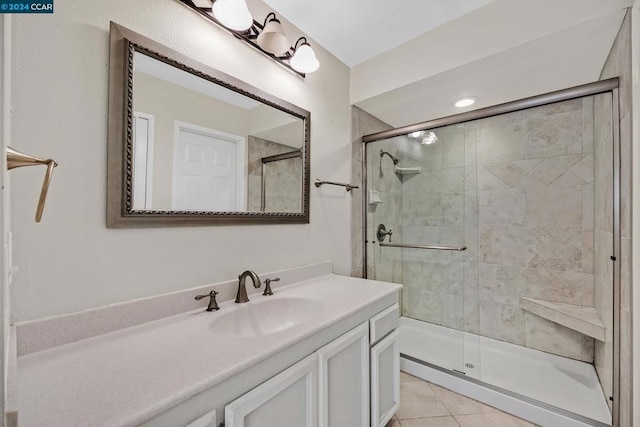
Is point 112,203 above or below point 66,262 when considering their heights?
above

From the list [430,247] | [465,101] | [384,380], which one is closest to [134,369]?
[384,380]

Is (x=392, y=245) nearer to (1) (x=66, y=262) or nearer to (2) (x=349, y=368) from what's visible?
(2) (x=349, y=368)

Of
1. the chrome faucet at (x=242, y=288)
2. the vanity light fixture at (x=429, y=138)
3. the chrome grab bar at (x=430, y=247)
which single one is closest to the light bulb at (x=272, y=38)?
the chrome faucet at (x=242, y=288)

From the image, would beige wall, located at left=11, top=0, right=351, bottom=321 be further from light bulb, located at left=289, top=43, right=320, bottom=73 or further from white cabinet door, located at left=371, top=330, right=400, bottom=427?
white cabinet door, located at left=371, top=330, right=400, bottom=427

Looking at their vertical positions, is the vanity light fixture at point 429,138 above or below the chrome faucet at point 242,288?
above

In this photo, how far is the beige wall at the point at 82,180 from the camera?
77cm

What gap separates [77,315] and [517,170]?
114 inches

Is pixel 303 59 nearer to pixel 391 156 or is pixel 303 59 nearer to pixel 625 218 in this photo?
pixel 391 156

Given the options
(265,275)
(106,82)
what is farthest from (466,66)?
(106,82)

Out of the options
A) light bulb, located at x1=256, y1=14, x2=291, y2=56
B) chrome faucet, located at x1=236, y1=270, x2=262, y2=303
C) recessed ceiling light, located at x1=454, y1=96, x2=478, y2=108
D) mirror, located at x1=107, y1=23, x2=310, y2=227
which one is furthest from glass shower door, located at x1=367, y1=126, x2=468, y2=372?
chrome faucet, located at x1=236, y1=270, x2=262, y2=303

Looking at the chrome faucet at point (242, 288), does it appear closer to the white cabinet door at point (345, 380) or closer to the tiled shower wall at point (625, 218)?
the white cabinet door at point (345, 380)

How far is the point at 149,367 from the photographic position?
2.24ft

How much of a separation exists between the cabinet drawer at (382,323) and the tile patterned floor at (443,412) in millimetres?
614

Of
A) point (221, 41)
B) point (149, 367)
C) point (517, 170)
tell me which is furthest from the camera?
point (517, 170)
